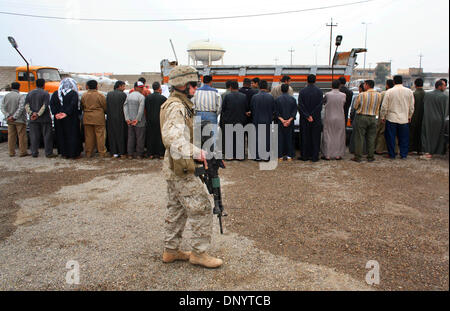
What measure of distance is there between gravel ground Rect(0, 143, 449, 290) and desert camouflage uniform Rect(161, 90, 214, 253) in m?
0.44

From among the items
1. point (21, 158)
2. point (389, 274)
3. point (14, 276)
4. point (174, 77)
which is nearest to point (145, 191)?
point (14, 276)

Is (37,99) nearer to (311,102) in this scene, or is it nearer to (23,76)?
(311,102)

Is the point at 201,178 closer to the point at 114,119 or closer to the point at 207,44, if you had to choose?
the point at 114,119

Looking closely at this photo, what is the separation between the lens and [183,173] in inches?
121

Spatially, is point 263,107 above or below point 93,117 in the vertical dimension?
above

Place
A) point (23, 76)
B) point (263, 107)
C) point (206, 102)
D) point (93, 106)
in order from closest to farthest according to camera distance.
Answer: point (206, 102) → point (263, 107) → point (93, 106) → point (23, 76)

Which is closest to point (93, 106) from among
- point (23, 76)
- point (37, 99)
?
point (37, 99)

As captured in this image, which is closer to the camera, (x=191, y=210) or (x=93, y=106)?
(x=191, y=210)

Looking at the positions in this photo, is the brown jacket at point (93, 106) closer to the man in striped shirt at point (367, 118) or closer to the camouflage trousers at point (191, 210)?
the camouflage trousers at point (191, 210)

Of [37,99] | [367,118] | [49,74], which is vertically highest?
[49,74]

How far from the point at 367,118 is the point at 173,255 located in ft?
19.7

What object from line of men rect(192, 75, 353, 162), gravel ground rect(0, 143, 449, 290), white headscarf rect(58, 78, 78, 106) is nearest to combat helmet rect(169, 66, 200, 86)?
gravel ground rect(0, 143, 449, 290)

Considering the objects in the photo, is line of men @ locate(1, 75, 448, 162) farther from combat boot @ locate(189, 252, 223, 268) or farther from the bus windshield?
the bus windshield
